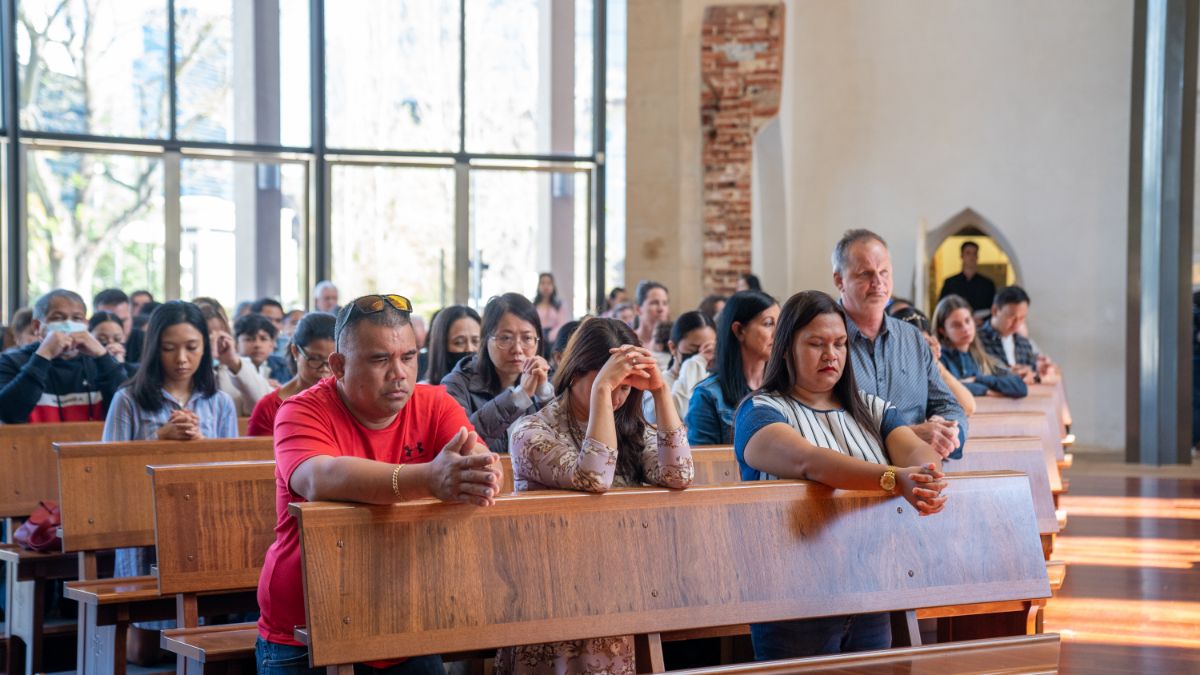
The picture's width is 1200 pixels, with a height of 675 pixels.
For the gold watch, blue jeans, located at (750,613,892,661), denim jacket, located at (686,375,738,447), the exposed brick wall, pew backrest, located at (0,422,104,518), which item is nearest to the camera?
the gold watch

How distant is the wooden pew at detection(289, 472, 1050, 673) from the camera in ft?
9.46

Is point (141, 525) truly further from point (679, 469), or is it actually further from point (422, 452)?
point (679, 469)

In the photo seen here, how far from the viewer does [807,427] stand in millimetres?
3701

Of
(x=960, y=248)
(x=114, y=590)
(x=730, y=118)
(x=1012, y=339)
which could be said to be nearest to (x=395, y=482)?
(x=114, y=590)

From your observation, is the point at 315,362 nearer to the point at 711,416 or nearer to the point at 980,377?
the point at 711,416

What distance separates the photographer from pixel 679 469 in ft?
11.0

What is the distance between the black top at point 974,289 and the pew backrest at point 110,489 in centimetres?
1094

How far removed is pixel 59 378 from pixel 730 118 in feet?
29.4

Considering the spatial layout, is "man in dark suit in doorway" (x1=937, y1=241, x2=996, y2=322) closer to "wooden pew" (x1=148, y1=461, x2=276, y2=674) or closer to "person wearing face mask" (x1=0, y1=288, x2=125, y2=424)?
"person wearing face mask" (x1=0, y1=288, x2=125, y2=424)

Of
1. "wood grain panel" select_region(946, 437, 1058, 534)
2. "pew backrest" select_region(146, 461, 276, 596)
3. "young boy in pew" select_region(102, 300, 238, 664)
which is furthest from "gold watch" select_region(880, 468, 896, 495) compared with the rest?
"young boy in pew" select_region(102, 300, 238, 664)

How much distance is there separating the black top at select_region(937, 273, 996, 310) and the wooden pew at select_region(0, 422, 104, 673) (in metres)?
10.6

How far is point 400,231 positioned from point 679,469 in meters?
11.9

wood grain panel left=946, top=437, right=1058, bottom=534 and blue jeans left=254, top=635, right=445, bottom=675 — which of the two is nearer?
blue jeans left=254, top=635, right=445, bottom=675

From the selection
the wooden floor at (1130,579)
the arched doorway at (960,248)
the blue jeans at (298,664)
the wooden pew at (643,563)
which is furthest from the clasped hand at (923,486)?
the arched doorway at (960,248)
